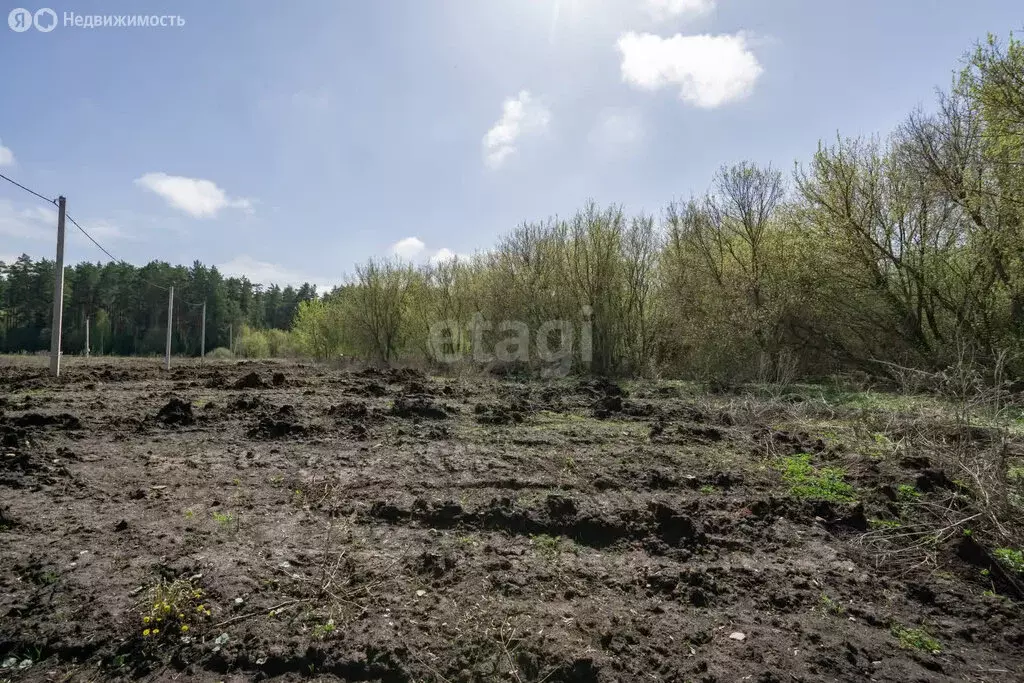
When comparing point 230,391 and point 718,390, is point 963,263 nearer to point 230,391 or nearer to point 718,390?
point 718,390

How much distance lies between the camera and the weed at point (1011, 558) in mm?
3285

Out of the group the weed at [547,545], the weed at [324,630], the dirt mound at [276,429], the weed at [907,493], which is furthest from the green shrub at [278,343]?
the weed at [907,493]

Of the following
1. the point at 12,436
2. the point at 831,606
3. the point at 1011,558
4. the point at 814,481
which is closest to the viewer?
the point at 831,606

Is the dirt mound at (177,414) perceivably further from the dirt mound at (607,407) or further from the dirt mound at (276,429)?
the dirt mound at (607,407)

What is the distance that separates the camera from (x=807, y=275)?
47.0 ft

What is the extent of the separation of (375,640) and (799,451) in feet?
17.9

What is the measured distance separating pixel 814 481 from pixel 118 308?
66.9 m

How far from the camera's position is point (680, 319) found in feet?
54.7

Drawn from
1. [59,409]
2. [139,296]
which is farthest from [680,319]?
[139,296]

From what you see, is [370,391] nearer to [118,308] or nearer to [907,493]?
[907,493]

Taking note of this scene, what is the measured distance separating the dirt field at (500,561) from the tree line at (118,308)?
49.4 metres
